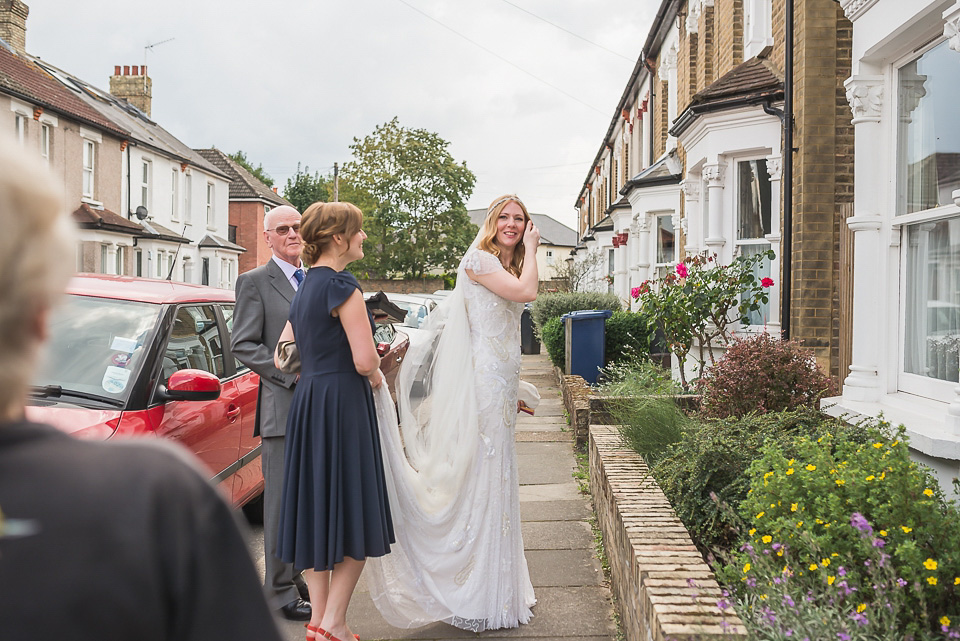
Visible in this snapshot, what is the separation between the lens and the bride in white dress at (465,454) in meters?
4.14

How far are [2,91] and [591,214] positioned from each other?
28795mm

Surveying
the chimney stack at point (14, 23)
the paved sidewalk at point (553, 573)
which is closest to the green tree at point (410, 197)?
the chimney stack at point (14, 23)

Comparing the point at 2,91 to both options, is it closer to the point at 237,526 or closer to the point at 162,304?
the point at 162,304

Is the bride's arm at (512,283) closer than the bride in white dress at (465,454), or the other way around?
the bride in white dress at (465,454)

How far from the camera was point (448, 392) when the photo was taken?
4.47m

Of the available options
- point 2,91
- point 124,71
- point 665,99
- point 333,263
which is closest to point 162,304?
point 333,263

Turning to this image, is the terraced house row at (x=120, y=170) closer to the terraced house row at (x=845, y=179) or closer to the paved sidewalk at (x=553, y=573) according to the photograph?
the terraced house row at (x=845, y=179)

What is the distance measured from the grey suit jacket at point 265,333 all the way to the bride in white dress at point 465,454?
1.80 feet

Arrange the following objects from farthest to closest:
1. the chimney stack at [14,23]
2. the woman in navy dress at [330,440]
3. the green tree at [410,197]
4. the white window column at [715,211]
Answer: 1. the green tree at [410,197]
2. the chimney stack at [14,23]
3. the white window column at [715,211]
4. the woman in navy dress at [330,440]

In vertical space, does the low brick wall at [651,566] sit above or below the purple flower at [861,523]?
below

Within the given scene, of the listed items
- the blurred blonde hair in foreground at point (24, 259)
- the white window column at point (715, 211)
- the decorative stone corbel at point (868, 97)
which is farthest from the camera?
the white window column at point (715, 211)

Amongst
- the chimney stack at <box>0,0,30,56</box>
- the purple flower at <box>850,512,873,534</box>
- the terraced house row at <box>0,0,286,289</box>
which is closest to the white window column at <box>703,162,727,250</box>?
the purple flower at <box>850,512,873,534</box>

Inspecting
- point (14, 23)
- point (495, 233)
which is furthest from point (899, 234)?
point (14, 23)

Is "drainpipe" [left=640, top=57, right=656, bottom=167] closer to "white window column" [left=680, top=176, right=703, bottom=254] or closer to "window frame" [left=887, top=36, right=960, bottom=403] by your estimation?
"white window column" [left=680, top=176, right=703, bottom=254]
